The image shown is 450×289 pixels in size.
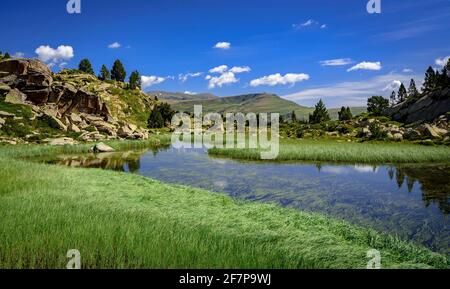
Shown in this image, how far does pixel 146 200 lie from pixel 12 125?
2258 inches

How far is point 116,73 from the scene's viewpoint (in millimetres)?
168625

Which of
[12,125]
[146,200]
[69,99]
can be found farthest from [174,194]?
[69,99]

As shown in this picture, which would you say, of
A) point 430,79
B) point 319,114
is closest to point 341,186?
point 319,114

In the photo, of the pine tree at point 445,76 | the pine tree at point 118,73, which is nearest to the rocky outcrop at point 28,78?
the pine tree at point 118,73

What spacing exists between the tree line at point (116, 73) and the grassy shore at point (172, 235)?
14201 centimetres

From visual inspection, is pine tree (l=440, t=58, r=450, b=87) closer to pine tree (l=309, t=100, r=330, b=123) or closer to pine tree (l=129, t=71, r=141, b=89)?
pine tree (l=309, t=100, r=330, b=123)

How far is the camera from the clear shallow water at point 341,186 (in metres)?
18.1

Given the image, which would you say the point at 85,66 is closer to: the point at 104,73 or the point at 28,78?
the point at 104,73

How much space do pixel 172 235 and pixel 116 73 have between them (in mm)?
167579

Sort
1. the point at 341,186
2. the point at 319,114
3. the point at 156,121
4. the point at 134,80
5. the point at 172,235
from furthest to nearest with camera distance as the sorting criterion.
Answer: the point at 134,80, the point at 319,114, the point at 156,121, the point at 341,186, the point at 172,235

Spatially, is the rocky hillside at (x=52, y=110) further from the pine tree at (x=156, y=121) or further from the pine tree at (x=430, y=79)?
the pine tree at (x=430, y=79)

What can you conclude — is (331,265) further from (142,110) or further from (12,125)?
(142,110)

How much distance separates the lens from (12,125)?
215ft

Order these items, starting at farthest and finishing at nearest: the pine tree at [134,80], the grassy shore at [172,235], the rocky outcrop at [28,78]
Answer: the pine tree at [134,80] → the rocky outcrop at [28,78] → the grassy shore at [172,235]
